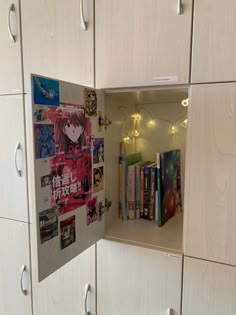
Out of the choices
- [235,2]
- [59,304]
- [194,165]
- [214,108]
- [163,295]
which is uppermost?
[235,2]

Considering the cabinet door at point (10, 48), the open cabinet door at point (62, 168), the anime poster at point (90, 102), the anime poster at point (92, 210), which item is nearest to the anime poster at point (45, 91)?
the open cabinet door at point (62, 168)

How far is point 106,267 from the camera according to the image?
1.07 m

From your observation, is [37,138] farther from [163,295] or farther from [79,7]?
[163,295]

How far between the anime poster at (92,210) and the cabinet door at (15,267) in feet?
1.39

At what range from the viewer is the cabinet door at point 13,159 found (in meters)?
1.18

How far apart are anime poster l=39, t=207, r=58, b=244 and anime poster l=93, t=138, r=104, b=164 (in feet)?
0.96

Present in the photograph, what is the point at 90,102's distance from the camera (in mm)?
921

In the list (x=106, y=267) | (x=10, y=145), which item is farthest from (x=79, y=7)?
(x=106, y=267)

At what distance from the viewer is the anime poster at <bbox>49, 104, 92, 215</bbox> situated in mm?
762

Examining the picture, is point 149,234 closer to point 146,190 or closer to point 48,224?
point 146,190

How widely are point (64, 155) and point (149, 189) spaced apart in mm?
589

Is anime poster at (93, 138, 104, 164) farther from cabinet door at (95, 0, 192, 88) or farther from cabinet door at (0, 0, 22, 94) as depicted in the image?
cabinet door at (0, 0, 22, 94)

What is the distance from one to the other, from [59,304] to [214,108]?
42.7 inches

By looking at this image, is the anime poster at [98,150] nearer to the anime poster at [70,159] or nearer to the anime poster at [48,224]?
the anime poster at [70,159]
